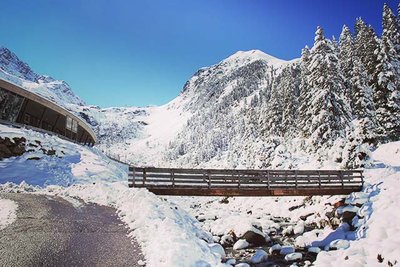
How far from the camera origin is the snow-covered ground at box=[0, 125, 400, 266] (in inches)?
404

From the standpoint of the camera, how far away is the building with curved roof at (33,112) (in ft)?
94.1

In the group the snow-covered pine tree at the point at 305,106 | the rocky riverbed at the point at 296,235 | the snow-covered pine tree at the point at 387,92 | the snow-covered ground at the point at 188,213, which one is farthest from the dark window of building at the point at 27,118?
the snow-covered pine tree at the point at 387,92

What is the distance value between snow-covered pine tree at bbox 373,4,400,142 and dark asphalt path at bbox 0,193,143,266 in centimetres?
3368

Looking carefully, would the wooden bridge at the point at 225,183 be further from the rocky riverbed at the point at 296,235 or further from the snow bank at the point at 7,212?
the snow bank at the point at 7,212

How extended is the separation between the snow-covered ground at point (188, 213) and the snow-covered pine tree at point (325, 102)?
482 centimetres

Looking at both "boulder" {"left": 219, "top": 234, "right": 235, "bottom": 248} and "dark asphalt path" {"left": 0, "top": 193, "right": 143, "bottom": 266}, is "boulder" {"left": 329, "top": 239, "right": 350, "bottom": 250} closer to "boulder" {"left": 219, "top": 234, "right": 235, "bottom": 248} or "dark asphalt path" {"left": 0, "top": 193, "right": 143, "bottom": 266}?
"boulder" {"left": 219, "top": 234, "right": 235, "bottom": 248}

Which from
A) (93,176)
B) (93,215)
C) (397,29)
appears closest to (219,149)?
(397,29)

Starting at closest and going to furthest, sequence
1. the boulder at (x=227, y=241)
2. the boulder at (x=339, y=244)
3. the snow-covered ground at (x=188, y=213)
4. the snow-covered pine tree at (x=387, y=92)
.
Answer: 1. the snow-covered ground at (x=188, y=213)
2. the boulder at (x=339, y=244)
3. the boulder at (x=227, y=241)
4. the snow-covered pine tree at (x=387, y=92)

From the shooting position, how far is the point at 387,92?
3575 centimetres

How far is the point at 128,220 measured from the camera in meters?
12.3

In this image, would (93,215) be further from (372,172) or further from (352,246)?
(372,172)

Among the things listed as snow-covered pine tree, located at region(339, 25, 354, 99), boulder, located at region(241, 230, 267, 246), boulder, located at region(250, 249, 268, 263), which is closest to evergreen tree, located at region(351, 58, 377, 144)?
snow-covered pine tree, located at region(339, 25, 354, 99)

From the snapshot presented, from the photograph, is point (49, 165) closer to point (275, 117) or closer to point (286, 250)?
point (286, 250)

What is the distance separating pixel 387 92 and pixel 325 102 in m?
10.1
